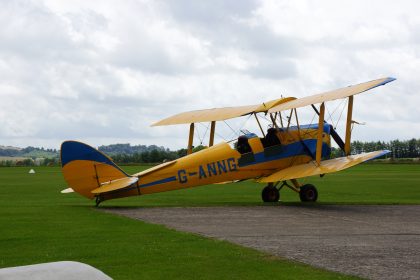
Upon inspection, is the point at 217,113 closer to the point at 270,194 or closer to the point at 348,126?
the point at 270,194

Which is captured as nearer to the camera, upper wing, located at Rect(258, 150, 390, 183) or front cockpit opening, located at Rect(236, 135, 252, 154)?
upper wing, located at Rect(258, 150, 390, 183)

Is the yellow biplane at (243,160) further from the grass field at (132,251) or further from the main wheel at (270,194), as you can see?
the grass field at (132,251)

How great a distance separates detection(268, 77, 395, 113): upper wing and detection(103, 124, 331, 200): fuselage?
115 centimetres

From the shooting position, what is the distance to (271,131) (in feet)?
68.1

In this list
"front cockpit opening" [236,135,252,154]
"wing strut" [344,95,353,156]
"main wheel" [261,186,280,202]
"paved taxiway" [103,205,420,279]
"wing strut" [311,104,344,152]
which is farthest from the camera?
"wing strut" [311,104,344,152]

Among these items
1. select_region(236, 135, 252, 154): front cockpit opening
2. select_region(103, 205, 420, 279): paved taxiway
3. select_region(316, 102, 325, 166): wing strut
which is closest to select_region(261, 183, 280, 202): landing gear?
select_region(236, 135, 252, 154): front cockpit opening

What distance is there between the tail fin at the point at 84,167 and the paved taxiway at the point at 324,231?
0.90 meters

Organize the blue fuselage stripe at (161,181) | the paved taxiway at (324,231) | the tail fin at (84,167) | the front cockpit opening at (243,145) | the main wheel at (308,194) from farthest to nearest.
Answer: the main wheel at (308,194) < the front cockpit opening at (243,145) < the blue fuselage stripe at (161,181) < the tail fin at (84,167) < the paved taxiway at (324,231)

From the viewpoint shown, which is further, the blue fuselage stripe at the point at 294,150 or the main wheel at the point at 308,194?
the blue fuselage stripe at the point at 294,150

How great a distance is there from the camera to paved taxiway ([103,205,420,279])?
912cm

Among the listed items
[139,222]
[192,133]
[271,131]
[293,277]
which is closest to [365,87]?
[271,131]

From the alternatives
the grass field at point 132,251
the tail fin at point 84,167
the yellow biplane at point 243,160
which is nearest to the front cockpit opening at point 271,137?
the yellow biplane at point 243,160

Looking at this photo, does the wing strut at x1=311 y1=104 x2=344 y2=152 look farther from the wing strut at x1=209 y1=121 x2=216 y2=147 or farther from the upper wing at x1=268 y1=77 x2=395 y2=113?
the wing strut at x1=209 y1=121 x2=216 y2=147

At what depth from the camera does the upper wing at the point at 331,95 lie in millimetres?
18436
